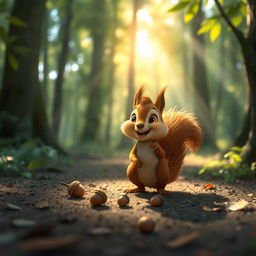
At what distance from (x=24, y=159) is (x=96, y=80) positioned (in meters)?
13.0

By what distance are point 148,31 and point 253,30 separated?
18.8m

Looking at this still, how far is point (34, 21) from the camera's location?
27.9ft

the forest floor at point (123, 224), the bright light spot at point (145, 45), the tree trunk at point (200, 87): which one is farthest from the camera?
the bright light spot at point (145, 45)

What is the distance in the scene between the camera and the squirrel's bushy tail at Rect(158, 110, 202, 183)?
14.2 ft

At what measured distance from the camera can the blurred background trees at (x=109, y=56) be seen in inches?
234

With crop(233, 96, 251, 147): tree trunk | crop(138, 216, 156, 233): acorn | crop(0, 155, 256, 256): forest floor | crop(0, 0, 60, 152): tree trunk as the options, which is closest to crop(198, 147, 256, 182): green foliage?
crop(0, 155, 256, 256): forest floor

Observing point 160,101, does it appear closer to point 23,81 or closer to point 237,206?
point 237,206

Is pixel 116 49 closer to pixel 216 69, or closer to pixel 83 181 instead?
pixel 216 69

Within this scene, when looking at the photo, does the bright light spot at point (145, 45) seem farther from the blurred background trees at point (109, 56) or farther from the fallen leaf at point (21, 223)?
the fallen leaf at point (21, 223)

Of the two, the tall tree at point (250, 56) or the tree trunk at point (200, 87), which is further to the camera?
the tree trunk at point (200, 87)

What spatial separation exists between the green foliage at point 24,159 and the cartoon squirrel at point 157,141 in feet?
7.05

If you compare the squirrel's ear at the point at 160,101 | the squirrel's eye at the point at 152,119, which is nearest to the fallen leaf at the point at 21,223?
the squirrel's eye at the point at 152,119

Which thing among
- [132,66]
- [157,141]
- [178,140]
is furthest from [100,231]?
[132,66]

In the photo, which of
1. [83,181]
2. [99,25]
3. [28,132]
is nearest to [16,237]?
[83,181]
